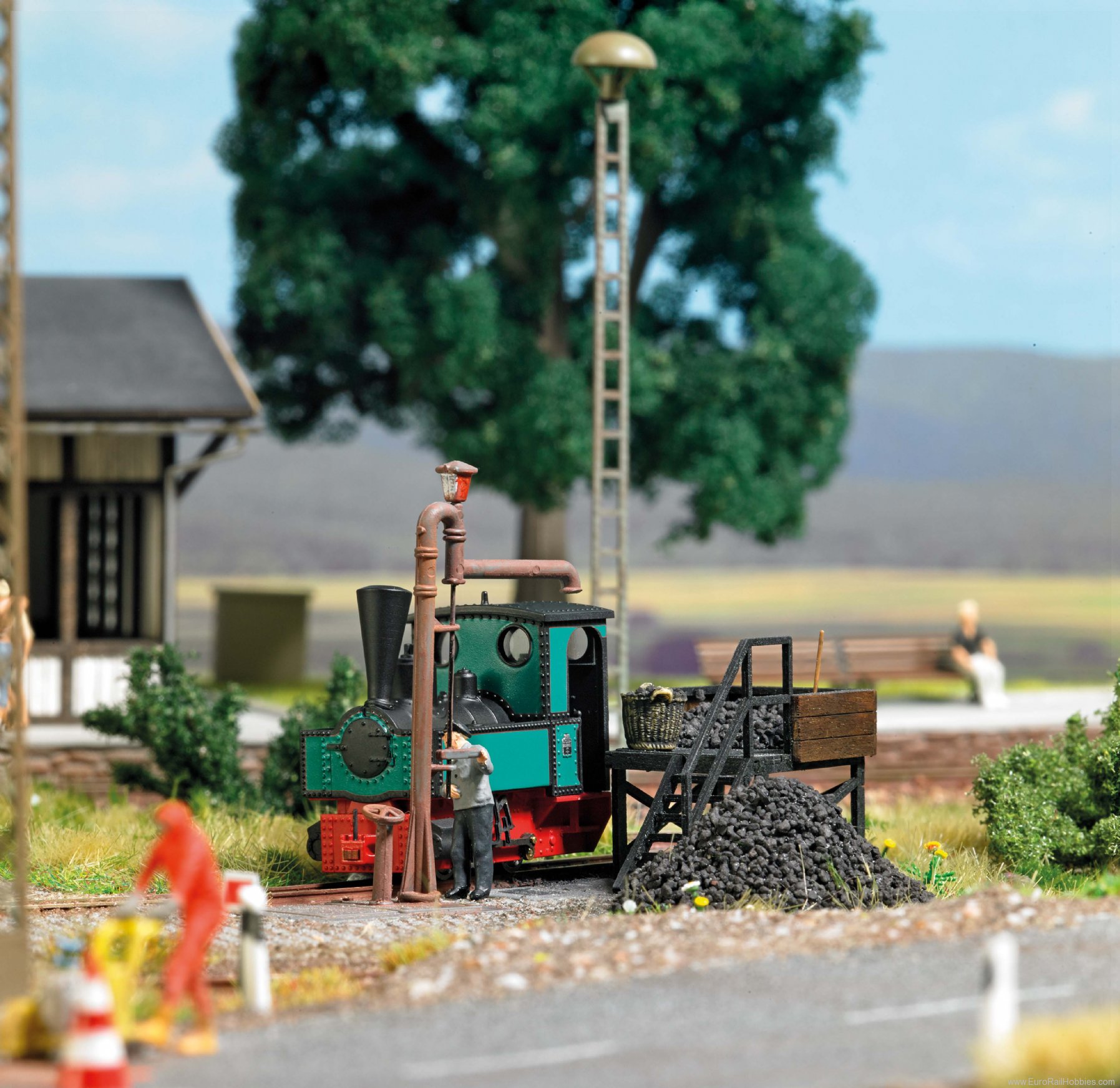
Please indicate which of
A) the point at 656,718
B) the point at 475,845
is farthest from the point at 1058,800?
the point at 475,845

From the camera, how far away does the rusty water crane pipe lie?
1071 cm

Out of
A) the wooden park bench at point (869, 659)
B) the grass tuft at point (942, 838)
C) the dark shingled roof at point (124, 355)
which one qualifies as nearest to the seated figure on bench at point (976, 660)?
the wooden park bench at point (869, 659)

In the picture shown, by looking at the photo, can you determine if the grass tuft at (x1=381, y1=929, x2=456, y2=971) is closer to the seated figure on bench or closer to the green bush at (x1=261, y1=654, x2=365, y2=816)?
the green bush at (x1=261, y1=654, x2=365, y2=816)

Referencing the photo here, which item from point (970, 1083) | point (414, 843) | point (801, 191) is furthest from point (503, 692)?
point (801, 191)

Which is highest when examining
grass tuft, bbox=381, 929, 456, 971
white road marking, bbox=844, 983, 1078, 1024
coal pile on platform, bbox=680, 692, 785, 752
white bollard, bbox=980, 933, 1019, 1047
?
coal pile on platform, bbox=680, 692, 785, 752

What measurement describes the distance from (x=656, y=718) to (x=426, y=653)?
65.9 inches

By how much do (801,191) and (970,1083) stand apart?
20.5 m

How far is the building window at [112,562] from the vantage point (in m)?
19.5

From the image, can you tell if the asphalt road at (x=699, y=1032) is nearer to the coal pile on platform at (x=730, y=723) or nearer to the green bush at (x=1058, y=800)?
the coal pile on platform at (x=730, y=723)

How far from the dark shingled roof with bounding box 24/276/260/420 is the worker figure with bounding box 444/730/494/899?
29.1 ft

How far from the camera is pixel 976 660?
2216 cm

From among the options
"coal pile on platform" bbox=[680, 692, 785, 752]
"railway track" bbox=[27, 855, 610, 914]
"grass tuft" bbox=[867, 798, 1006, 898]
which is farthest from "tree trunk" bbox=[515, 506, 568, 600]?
"coal pile on platform" bbox=[680, 692, 785, 752]

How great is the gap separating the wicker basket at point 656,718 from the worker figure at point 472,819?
3.51ft

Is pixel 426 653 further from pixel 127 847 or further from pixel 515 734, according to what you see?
pixel 127 847
